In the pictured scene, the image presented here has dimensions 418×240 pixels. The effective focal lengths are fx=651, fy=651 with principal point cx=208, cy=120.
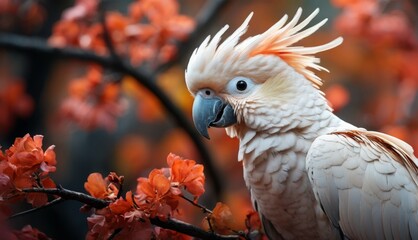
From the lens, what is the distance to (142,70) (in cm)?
500

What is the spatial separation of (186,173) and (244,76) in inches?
Answer: 25.4

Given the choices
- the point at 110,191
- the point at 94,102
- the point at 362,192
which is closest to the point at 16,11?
the point at 94,102

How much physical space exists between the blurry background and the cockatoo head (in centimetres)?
165

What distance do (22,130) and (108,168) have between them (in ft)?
3.43

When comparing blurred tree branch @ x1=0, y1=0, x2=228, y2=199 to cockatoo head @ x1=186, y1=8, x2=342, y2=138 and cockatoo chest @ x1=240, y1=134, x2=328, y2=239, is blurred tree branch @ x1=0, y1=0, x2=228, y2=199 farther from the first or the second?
cockatoo chest @ x1=240, y1=134, x2=328, y2=239

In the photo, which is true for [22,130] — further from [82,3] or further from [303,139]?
[303,139]

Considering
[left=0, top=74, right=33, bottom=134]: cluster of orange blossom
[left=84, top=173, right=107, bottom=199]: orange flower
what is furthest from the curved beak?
[left=0, top=74, right=33, bottom=134]: cluster of orange blossom

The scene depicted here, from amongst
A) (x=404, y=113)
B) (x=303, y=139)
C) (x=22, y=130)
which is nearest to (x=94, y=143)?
(x=22, y=130)

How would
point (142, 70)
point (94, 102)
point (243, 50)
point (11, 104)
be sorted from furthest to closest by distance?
1. point (11, 104)
2. point (142, 70)
3. point (94, 102)
4. point (243, 50)

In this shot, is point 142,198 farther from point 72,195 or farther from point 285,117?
point 285,117

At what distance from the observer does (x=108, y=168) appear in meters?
7.23

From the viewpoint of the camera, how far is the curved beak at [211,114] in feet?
10.2

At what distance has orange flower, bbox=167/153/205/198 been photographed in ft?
8.91

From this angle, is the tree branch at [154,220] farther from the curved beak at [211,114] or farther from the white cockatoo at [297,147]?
the curved beak at [211,114]
